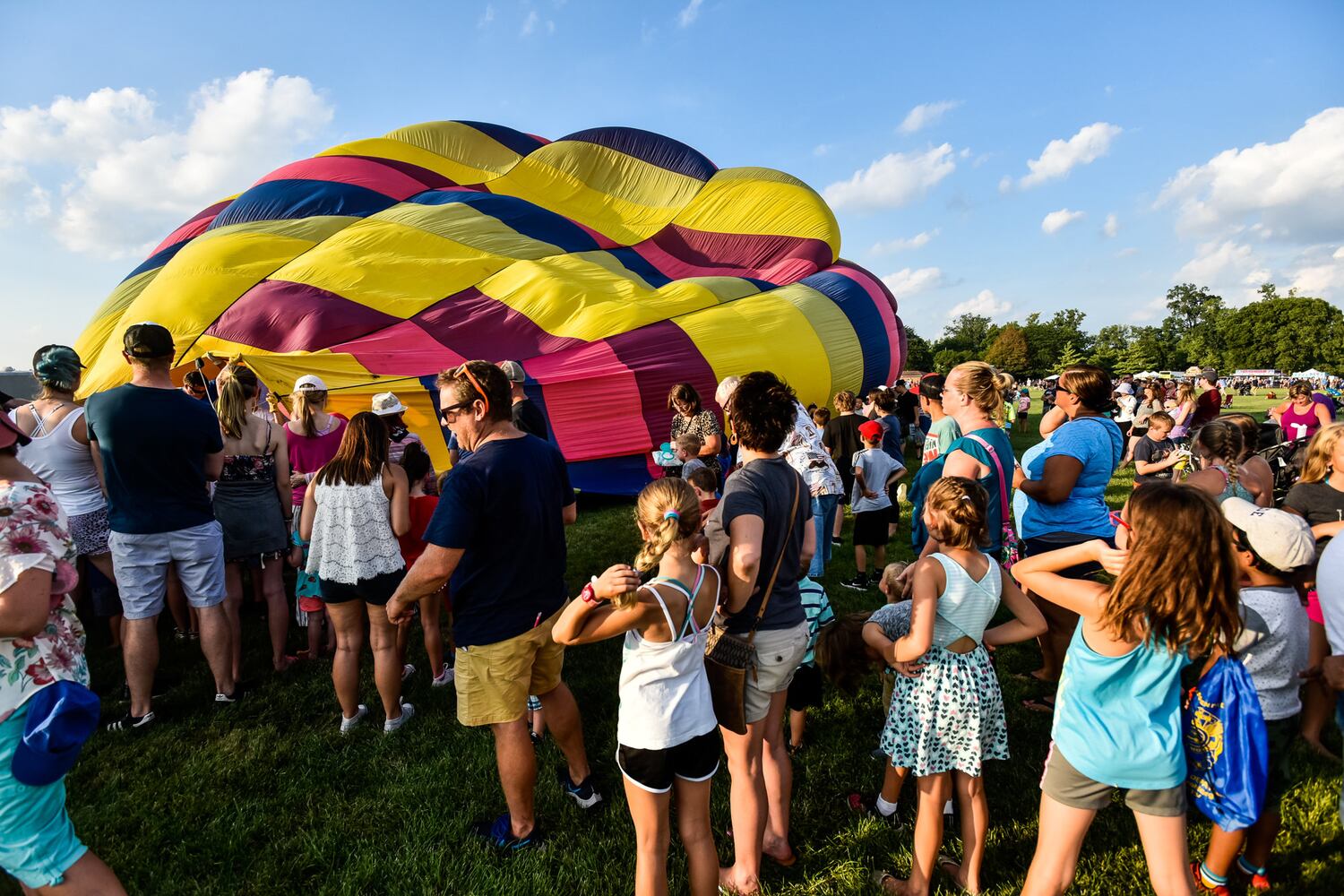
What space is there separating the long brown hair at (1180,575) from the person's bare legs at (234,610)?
429 cm

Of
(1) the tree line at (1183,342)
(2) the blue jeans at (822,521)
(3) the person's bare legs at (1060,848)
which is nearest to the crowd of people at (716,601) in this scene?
(3) the person's bare legs at (1060,848)

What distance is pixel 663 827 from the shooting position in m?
1.98

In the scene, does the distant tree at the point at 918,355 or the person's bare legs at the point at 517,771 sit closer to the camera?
the person's bare legs at the point at 517,771

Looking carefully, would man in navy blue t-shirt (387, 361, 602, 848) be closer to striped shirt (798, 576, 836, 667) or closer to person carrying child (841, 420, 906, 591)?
striped shirt (798, 576, 836, 667)

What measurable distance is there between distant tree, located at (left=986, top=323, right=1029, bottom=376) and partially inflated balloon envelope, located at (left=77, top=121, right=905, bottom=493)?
2737 inches

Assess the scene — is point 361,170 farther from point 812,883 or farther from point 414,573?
point 812,883

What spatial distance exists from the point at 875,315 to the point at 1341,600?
7.97 metres

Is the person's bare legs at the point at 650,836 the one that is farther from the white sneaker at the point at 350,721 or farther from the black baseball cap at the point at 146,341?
the black baseball cap at the point at 146,341

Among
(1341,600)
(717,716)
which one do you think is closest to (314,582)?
(717,716)

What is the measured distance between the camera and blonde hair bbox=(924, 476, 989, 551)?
7.04 ft

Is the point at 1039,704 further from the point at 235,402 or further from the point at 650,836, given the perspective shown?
the point at 235,402

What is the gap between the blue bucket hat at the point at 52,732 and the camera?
1.72 metres

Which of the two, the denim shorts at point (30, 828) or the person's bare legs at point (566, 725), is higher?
the denim shorts at point (30, 828)

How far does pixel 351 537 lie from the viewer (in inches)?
123
